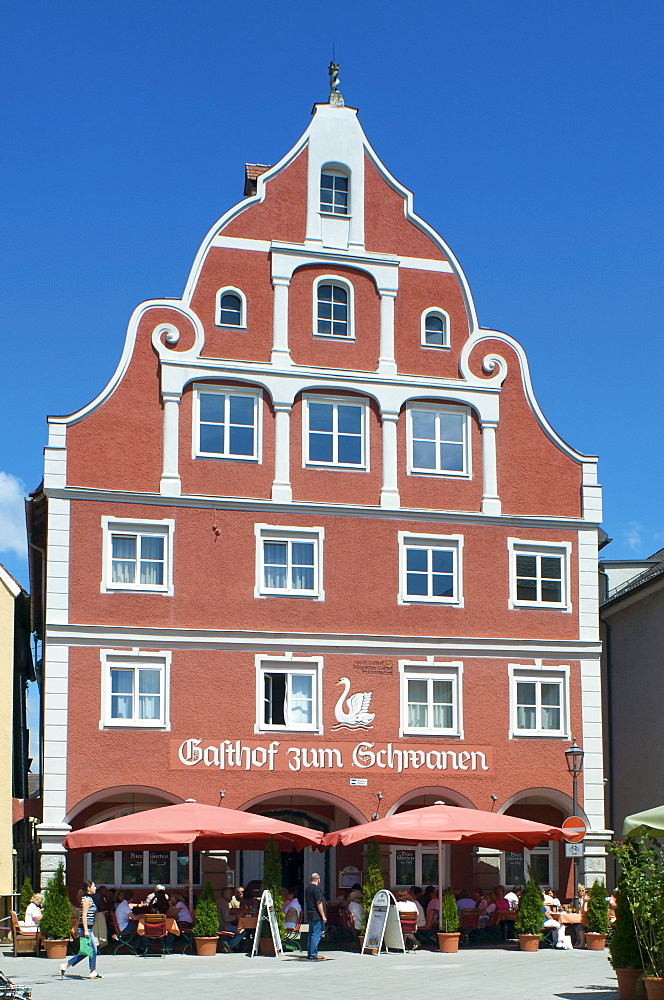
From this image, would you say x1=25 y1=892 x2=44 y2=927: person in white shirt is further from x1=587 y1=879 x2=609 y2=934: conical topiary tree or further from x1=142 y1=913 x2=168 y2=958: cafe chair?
x1=587 y1=879 x2=609 y2=934: conical topiary tree

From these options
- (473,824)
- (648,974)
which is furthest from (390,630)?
(648,974)

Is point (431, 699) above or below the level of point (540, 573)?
below

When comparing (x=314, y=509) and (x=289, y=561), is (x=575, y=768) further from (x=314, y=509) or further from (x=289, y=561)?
(x=314, y=509)

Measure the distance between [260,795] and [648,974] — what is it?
15.9 metres

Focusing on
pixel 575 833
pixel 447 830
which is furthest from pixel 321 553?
pixel 575 833

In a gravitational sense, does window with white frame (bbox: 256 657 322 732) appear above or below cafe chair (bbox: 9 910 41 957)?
above

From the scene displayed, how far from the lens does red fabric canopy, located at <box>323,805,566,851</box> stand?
30766 millimetres

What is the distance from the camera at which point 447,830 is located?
3091 cm

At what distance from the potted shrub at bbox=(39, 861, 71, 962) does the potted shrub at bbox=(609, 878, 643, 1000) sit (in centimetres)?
1321

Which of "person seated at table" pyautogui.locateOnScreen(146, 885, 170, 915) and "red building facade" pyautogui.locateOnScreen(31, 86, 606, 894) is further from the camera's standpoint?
"red building facade" pyautogui.locateOnScreen(31, 86, 606, 894)

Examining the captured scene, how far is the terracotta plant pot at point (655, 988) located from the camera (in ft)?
66.9

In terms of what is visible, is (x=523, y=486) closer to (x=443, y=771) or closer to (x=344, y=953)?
(x=443, y=771)

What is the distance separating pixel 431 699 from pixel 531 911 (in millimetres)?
7016

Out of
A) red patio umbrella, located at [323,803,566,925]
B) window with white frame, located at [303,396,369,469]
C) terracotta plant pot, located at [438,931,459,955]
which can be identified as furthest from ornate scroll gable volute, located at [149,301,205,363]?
terracotta plant pot, located at [438,931,459,955]
